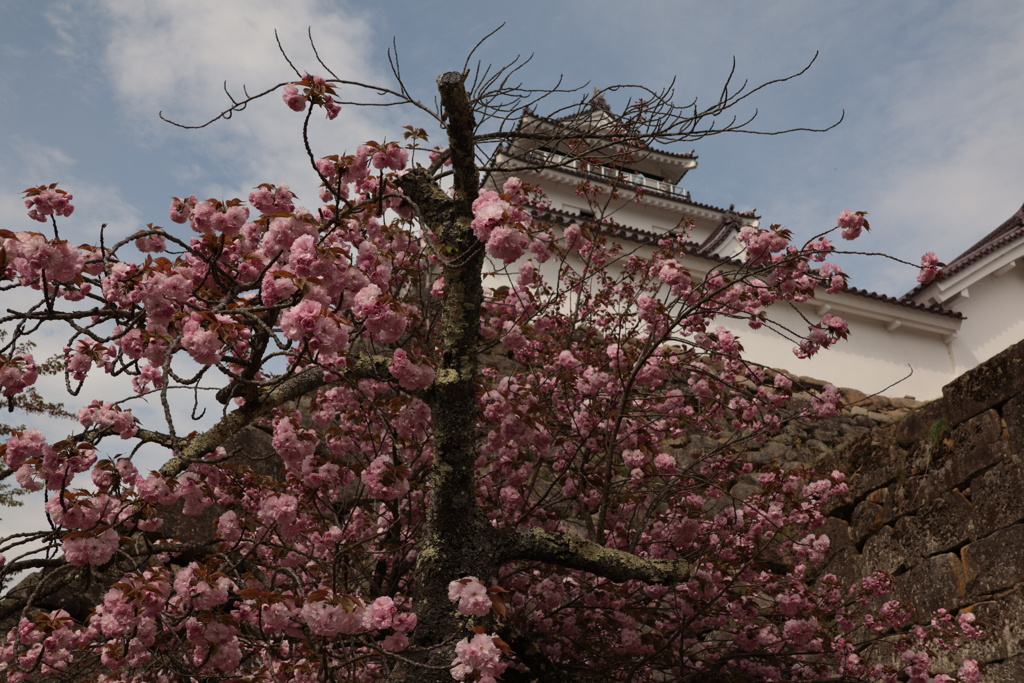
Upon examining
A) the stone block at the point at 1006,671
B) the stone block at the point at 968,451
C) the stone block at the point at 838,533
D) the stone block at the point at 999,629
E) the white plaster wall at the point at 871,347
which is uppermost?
the white plaster wall at the point at 871,347

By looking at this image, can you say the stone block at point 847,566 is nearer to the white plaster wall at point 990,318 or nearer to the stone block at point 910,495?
the stone block at point 910,495

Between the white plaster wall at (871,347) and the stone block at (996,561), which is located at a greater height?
the white plaster wall at (871,347)

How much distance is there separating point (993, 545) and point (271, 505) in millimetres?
5117

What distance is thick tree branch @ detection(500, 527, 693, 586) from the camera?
3710 mm

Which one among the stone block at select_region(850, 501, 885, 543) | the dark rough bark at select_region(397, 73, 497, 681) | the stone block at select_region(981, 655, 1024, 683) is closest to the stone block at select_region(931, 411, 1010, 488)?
the stone block at select_region(850, 501, 885, 543)

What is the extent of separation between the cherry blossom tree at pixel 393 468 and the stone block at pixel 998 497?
2.58ft

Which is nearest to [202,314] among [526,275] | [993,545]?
[526,275]

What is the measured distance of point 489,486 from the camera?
199 inches

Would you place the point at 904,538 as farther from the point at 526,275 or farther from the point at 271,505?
the point at 271,505

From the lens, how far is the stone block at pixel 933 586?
548 cm

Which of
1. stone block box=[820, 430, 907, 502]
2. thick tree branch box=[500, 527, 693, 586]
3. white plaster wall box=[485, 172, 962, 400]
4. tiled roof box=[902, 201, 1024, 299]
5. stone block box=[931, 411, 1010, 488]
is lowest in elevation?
thick tree branch box=[500, 527, 693, 586]

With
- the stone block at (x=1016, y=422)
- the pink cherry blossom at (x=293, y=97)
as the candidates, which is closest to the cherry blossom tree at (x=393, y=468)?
the pink cherry blossom at (x=293, y=97)

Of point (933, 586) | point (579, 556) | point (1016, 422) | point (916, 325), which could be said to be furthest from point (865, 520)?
point (916, 325)

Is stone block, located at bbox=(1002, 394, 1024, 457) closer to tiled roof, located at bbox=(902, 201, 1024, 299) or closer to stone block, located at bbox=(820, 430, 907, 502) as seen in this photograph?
stone block, located at bbox=(820, 430, 907, 502)
